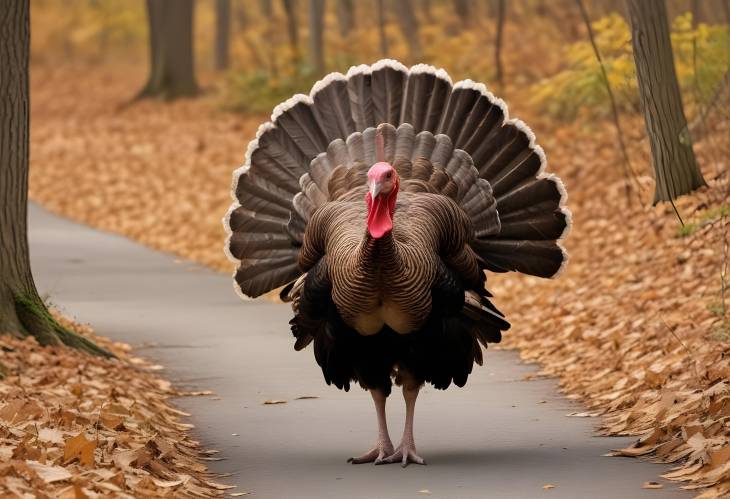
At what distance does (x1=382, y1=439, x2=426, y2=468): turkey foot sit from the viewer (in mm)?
8086

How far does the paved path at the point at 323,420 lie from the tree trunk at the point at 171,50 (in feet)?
62.2

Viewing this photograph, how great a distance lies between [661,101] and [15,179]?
20.8 feet

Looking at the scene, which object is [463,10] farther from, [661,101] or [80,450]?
[80,450]

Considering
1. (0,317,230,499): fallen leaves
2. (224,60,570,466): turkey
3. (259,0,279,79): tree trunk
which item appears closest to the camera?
(0,317,230,499): fallen leaves

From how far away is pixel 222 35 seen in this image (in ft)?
146

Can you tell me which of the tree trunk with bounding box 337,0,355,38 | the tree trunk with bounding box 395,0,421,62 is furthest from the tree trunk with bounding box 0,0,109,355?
the tree trunk with bounding box 337,0,355,38

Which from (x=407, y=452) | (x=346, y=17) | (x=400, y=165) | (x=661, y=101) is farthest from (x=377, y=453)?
(x=346, y=17)

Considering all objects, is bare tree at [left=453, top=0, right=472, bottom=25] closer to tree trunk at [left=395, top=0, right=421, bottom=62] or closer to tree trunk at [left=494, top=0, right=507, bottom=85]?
tree trunk at [left=395, top=0, right=421, bottom=62]

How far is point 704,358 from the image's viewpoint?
973 centimetres

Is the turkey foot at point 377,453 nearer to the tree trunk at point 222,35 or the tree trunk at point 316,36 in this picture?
the tree trunk at point 316,36

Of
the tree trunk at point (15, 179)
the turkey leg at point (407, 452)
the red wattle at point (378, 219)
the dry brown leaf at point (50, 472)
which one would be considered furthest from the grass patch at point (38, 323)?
the red wattle at point (378, 219)

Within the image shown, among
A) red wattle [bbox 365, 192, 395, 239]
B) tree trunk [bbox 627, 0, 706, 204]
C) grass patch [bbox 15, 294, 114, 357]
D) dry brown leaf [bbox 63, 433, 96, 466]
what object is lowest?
dry brown leaf [bbox 63, 433, 96, 466]

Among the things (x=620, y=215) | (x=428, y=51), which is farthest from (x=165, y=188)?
(x=620, y=215)

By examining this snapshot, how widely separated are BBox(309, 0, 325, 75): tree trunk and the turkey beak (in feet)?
79.0
